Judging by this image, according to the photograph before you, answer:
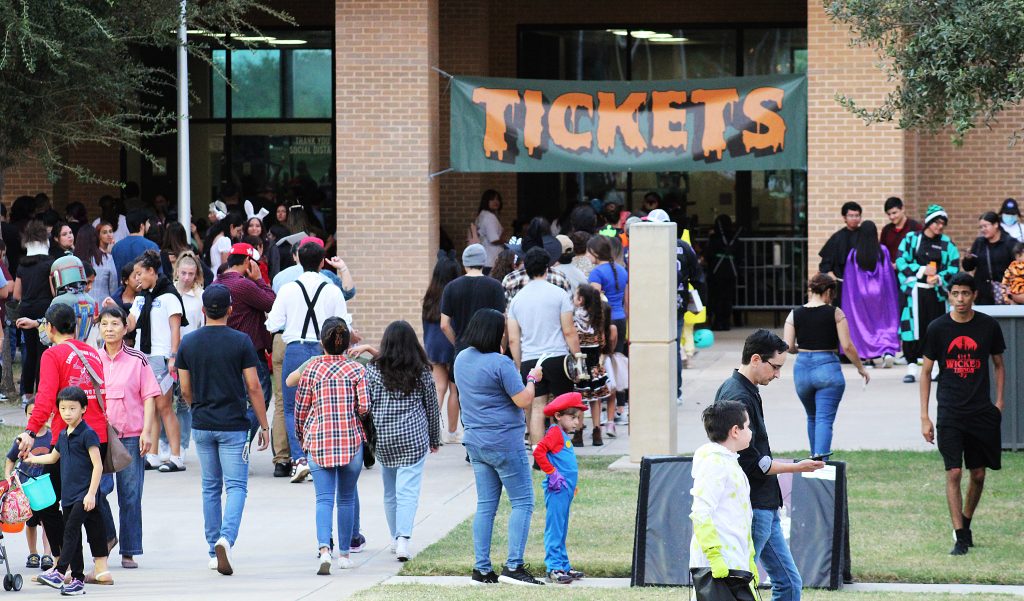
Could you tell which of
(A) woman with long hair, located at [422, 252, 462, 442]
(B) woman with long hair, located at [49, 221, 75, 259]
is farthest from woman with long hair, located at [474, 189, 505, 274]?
(A) woman with long hair, located at [422, 252, 462, 442]

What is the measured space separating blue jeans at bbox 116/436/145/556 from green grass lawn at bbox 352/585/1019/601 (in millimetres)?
1659

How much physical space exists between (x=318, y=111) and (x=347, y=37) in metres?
6.50

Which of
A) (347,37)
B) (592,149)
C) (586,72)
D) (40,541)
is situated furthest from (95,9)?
(586,72)

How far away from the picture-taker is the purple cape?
→ 17.7 meters

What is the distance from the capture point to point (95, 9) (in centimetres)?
1560

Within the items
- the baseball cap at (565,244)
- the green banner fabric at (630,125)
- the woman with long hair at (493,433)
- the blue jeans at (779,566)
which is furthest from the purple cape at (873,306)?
the blue jeans at (779,566)

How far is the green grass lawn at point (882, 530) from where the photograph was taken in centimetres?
876

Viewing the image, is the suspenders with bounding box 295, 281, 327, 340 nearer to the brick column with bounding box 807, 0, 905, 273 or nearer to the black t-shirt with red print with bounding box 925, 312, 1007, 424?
the black t-shirt with red print with bounding box 925, 312, 1007, 424

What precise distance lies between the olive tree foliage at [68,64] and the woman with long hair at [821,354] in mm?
7560

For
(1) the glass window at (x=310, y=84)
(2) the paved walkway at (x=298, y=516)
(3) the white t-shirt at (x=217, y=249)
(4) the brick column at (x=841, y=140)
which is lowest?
(2) the paved walkway at (x=298, y=516)

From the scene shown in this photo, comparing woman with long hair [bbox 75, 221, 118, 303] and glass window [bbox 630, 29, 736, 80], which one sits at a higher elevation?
glass window [bbox 630, 29, 736, 80]

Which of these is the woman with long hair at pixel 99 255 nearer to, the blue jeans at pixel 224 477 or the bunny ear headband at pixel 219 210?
the bunny ear headband at pixel 219 210

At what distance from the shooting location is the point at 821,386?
36.0 feet

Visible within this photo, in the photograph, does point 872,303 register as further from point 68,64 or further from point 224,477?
point 224,477
